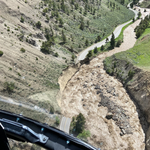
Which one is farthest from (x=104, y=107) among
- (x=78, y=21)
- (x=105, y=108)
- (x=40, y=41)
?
(x=78, y=21)

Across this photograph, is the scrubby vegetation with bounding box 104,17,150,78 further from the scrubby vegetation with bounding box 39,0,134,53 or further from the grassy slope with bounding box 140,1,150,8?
the grassy slope with bounding box 140,1,150,8

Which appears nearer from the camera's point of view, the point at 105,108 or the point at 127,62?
the point at 105,108

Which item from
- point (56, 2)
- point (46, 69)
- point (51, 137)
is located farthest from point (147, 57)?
point (56, 2)

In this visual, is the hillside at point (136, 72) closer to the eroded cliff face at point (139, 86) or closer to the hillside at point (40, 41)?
the eroded cliff face at point (139, 86)

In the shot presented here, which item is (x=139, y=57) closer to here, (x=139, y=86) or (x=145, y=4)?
(x=139, y=86)

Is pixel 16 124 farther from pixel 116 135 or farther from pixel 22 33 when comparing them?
pixel 22 33

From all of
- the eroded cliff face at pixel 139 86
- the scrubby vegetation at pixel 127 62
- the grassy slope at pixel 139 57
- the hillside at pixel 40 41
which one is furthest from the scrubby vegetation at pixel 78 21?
the eroded cliff face at pixel 139 86

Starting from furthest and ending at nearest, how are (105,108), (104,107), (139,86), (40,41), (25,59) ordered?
(40,41) → (25,59) → (104,107) → (105,108) → (139,86)
